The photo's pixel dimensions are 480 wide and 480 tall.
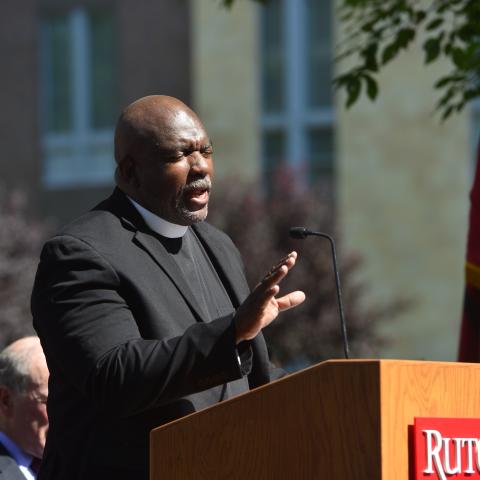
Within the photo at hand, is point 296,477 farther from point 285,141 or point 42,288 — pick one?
point 285,141

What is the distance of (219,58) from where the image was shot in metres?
26.5

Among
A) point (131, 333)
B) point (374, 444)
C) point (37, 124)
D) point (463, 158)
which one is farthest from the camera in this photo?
point (37, 124)

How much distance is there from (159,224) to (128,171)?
0.16 metres

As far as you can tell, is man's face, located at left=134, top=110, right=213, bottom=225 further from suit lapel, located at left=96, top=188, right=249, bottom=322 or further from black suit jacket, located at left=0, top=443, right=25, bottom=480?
black suit jacket, located at left=0, top=443, right=25, bottom=480

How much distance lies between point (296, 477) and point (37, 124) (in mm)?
25367

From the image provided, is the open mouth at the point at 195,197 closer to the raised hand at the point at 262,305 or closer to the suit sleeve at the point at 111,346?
the suit sleeve at the point at 111,346

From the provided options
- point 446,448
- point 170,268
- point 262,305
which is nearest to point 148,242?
point 170,268

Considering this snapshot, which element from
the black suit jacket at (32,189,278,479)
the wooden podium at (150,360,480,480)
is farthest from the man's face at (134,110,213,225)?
the wooden podium at (150,360,480,480)

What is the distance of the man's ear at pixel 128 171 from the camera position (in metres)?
4.03

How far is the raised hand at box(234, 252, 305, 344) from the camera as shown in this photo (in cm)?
350

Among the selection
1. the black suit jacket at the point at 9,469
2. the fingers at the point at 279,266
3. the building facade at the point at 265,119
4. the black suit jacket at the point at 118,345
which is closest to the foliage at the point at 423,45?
the black suit jacket at the point at 9,469

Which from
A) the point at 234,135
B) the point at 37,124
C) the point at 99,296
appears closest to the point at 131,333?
the point at 99,296

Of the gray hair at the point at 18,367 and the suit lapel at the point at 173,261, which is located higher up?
the suit lapel at the point at 173,261

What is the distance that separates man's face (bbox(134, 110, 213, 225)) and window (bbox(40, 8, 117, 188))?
23474 mm
